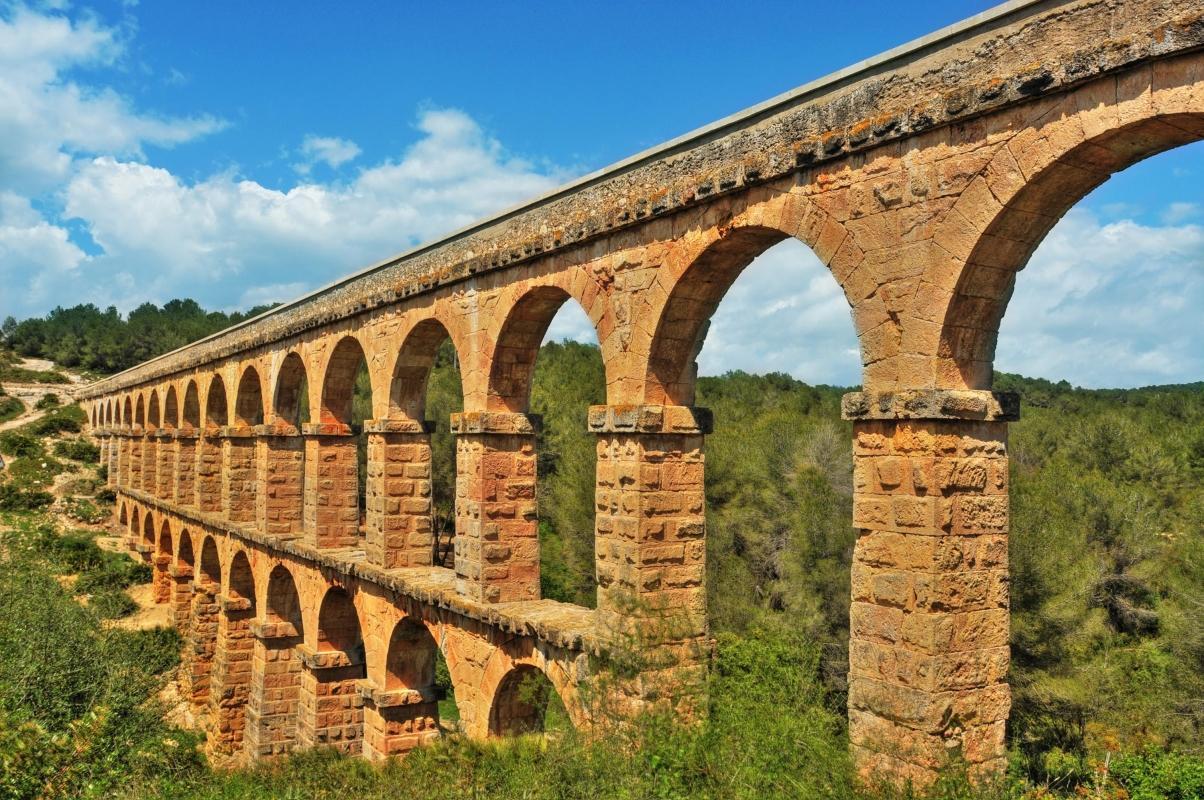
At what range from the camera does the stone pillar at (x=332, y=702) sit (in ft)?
41.5

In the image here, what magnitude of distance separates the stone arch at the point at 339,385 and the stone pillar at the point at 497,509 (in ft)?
13.1

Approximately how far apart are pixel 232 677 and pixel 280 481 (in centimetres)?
432

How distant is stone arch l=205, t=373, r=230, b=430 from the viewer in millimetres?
18703

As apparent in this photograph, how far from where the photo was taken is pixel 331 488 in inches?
514

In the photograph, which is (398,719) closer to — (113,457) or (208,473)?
(208,473)

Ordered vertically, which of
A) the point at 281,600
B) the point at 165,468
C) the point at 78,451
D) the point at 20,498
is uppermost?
the point at 78,451

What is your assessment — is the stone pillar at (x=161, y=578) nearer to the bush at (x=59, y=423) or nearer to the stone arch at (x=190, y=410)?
the stone arch at (x=190, y=410)

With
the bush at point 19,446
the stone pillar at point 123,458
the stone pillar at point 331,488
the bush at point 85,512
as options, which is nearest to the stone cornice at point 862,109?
the stone pillar at point 331,488

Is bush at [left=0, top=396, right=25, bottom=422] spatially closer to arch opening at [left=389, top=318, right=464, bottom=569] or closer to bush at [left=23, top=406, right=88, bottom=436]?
bush at [left=23, top=406, right=88, bottom=436]

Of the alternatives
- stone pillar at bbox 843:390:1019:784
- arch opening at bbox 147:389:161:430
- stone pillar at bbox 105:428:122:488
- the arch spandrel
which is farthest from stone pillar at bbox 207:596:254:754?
stone pillar at bbox 105:428:122:488

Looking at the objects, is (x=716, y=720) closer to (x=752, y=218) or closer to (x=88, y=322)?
(x=752, y=218)

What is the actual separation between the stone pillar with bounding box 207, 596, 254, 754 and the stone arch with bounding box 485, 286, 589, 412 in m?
9.65

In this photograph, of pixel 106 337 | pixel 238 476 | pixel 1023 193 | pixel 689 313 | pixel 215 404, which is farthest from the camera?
pixel 106 337

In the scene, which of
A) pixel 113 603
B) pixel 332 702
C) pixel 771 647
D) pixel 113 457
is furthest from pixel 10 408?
pixel 771 647
